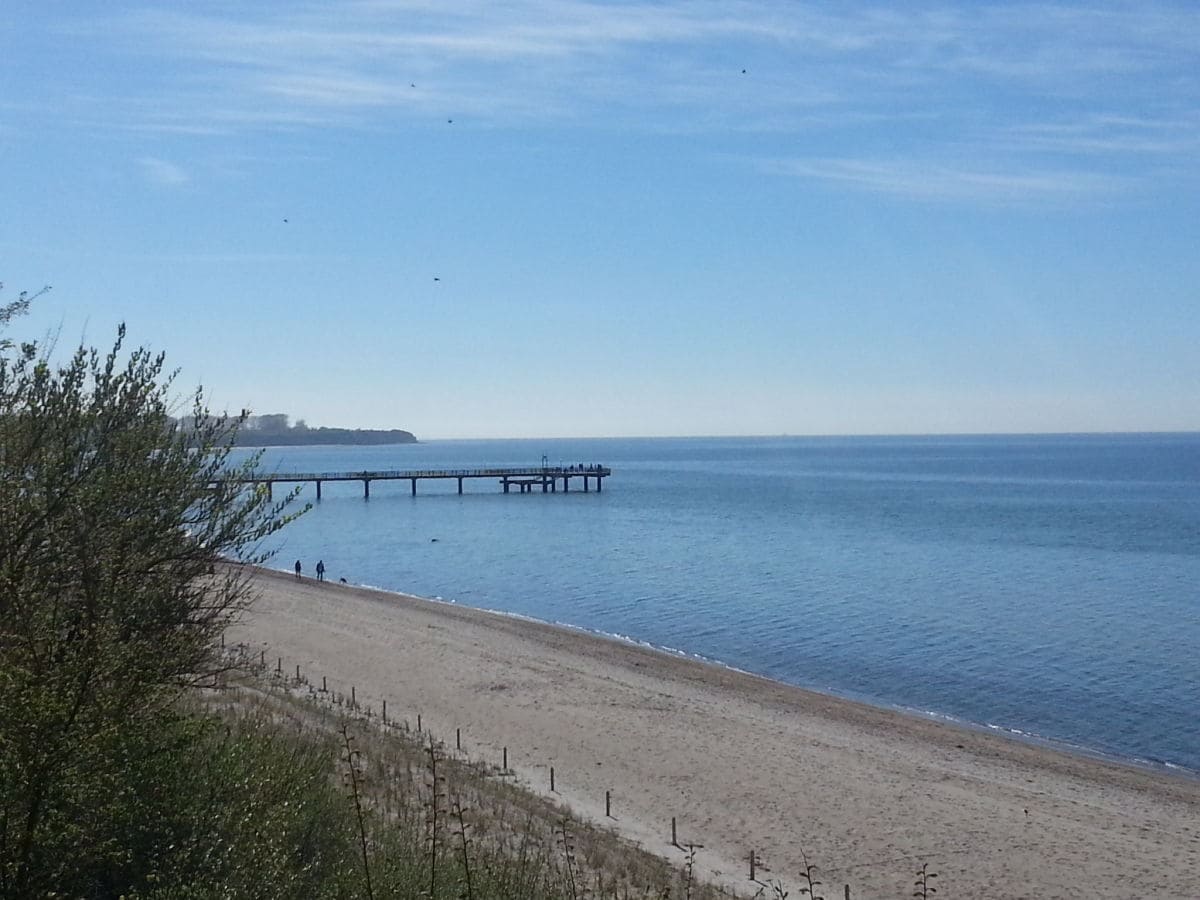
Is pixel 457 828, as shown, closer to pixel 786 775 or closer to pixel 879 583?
pixel 786 775

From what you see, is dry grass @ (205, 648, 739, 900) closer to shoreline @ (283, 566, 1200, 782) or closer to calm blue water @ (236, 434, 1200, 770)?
shoreline @ (283, 566, 1200, 782)

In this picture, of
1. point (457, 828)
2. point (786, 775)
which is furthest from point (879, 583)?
point (457, 828)

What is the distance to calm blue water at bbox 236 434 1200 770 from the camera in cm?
3369

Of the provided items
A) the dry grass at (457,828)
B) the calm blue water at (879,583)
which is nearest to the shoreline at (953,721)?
the calm blue water at (879,583)

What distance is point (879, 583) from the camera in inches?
2208

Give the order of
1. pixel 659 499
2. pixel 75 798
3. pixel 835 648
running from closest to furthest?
1. pixel 75 798
2. pixel 835 648
3. pixel 659 499

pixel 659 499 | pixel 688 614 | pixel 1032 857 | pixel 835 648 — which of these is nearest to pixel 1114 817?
pixel 1032 857

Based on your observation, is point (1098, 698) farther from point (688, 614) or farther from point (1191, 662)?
point (688, 614)

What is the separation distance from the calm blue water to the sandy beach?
388 cm

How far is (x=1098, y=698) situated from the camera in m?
32.1

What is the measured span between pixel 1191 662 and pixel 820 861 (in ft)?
78.9

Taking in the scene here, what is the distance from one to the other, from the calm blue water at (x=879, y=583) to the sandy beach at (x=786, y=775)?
3.88m

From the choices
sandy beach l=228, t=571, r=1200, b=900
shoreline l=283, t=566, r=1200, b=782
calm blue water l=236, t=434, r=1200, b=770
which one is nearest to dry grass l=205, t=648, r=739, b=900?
sandy beach l=228, t=571, r=1200, b=900

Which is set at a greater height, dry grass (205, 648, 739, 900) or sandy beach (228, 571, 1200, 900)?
dry grass (205, 648, 739, 900)
